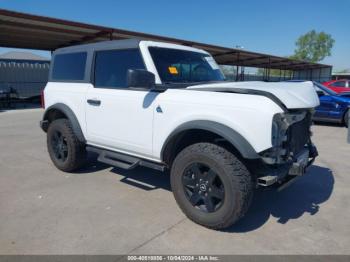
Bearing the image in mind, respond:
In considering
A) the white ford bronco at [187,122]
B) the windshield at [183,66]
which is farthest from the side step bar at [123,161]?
the windshield at [183,66]

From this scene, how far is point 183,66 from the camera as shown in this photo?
13.6 ft

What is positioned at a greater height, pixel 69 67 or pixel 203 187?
pixel 69 67

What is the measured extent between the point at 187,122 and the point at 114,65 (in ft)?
5.41

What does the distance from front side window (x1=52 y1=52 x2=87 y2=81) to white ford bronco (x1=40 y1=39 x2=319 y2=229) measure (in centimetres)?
2

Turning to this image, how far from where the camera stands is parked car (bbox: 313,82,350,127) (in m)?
9.92

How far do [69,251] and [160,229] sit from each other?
0.95 m

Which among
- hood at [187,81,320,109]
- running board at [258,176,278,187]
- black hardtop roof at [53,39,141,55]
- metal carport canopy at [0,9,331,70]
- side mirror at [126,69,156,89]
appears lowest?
running board at [258,176,278,187]

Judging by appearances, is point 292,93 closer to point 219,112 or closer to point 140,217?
point 219,112

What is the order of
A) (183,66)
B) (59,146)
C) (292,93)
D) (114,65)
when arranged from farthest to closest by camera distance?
1. (59,146)
2. (114,65)
3. (183,66)
4. (292,93)

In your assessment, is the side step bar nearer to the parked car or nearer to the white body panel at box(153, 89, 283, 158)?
the white body panel at box(153, 89, 283, 158)

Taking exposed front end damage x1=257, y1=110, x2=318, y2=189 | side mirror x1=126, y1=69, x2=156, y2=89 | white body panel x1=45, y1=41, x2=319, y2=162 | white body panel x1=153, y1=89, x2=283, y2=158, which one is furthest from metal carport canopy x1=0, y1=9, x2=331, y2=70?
exposed front end damage x1=257, y1=110, x2=318, y2=189

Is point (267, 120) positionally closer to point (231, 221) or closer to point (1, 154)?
point (231, 221)

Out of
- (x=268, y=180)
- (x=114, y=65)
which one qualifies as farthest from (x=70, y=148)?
(x=268, y=180)

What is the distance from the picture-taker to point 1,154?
6.31 meters
